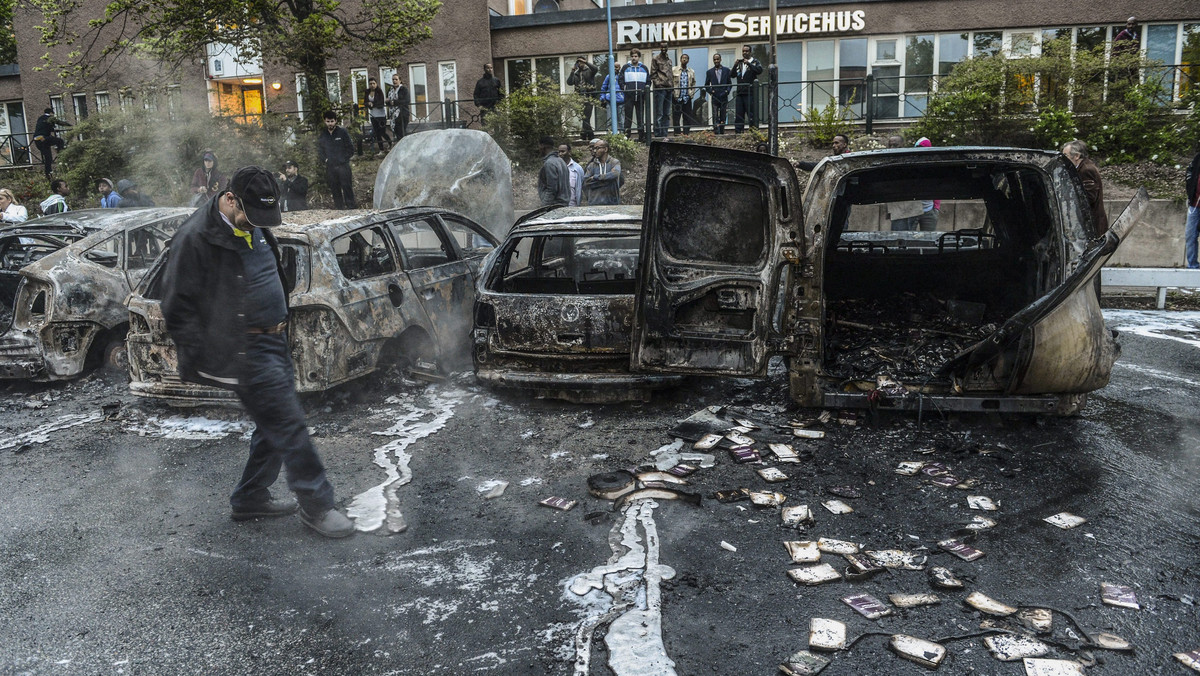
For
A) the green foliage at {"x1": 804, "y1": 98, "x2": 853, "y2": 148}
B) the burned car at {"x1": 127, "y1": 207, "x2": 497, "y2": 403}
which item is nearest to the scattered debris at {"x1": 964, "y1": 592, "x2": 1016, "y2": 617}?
the burned car at {"x1": 127, "y1": 207, "x2": 497, "y2": 403}

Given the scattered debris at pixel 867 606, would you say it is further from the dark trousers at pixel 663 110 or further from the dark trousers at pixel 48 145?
the dark trousers at pixel 48 145

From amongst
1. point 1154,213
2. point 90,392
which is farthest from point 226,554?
point 1154,213

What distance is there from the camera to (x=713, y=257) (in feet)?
18.6

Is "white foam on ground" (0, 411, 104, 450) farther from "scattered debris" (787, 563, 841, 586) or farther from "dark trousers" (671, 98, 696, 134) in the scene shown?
"dark trousers" (671, 98, 696, 134)

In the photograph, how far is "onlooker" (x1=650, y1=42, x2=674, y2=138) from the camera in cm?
1828

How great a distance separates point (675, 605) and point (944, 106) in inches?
561

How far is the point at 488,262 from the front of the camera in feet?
22.5

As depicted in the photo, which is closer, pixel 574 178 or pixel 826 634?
pixel 826 634

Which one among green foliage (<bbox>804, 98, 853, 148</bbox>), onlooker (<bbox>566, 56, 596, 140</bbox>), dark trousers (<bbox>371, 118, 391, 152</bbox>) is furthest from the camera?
dark trousers (<bbox>371, 118, 391, 152</bbox>)

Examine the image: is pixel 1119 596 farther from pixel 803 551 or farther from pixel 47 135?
pixel 47 135

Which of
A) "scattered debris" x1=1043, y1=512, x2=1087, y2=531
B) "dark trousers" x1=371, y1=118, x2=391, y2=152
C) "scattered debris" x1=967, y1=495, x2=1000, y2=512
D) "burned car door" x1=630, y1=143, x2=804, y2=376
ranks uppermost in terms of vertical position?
"dark trousers" x1=371, y1=118, x2=391, y2=152

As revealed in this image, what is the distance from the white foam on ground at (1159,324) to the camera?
8.46 m

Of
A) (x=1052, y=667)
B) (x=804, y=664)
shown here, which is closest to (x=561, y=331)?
(x=804, y=664)

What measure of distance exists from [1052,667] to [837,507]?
155cm
